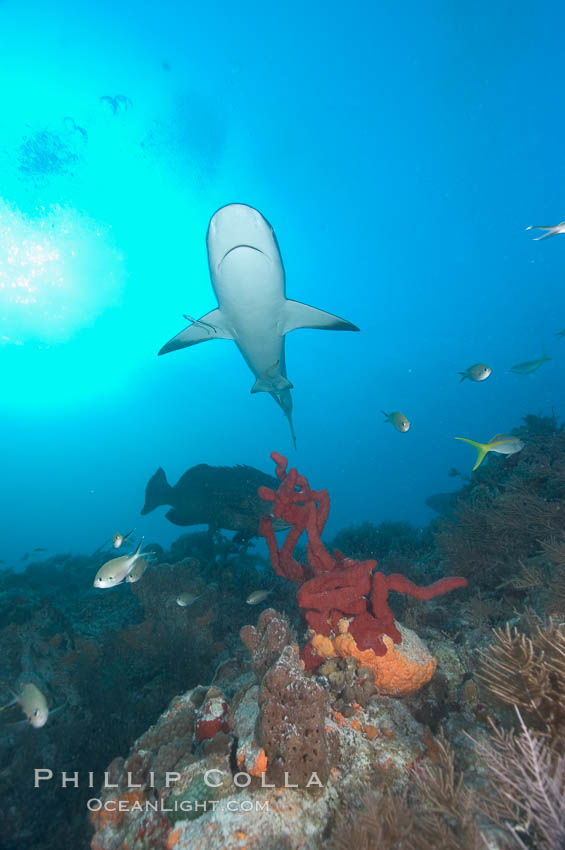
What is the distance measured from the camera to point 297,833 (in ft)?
7.11

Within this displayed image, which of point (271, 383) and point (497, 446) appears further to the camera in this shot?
point (271, 383)

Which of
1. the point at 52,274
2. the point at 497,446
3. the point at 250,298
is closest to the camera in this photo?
the point at 497,446

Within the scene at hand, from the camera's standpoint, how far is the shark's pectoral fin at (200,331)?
770 cm

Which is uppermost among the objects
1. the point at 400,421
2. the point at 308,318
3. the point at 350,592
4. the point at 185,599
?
the point at 308,318

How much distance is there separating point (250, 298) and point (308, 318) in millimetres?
1719

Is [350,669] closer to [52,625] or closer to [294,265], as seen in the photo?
[52,625]

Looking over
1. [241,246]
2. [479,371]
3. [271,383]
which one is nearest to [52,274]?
[271,383]

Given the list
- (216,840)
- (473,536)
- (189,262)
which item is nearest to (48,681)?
(216,840)

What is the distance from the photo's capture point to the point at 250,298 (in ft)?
22.7

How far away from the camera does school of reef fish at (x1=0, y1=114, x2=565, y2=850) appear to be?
200cm

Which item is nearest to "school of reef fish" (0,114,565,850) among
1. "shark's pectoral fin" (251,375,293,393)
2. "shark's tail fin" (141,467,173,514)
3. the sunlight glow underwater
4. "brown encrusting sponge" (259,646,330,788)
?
"brown encrusting sponge" (259,646,330,788)

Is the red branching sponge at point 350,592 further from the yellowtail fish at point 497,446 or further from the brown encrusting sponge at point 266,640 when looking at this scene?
the yellowtail fish at point 497,446

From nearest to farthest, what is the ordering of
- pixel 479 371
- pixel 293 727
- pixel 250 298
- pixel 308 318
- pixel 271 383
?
1. pixel 293 727
2. pixel 250 298
3. pixel 479 371
4. pixel 308 318
5. pixel 271 383

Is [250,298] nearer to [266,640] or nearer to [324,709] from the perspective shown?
[266,640]
